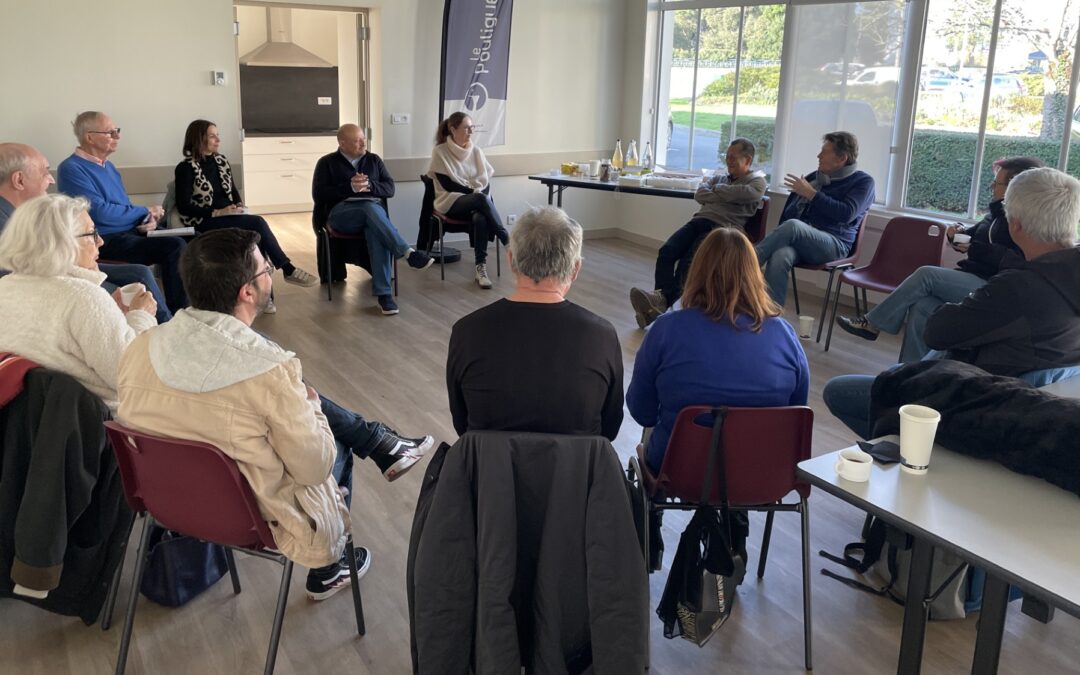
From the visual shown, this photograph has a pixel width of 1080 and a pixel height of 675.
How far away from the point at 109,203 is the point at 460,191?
8.07ft

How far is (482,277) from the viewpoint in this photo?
654 centimetres

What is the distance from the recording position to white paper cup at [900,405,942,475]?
1.98 meters

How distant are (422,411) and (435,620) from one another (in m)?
2.27

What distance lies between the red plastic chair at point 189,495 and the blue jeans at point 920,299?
330 centimetres

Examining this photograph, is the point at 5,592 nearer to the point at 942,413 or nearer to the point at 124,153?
the point at 942,413

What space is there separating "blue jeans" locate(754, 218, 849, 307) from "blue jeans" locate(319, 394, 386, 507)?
3287mm

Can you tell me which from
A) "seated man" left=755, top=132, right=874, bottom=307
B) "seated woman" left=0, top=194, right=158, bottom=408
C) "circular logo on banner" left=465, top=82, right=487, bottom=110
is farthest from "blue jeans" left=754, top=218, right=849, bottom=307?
"seated woman" left=0, top=194, right=158, bottom=408

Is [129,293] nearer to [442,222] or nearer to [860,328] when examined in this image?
[860,328]

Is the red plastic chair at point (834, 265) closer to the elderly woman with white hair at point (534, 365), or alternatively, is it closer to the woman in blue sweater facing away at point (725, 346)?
the woman in blue sweater facing away at point (725, 346)

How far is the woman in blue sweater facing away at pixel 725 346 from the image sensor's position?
2.38 meters

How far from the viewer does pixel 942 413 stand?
7.07 ft

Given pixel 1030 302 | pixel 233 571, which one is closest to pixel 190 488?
pixel 233 571

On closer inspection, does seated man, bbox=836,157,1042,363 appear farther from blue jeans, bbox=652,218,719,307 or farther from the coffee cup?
the coffee cup

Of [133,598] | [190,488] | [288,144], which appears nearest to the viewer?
[190,488]
